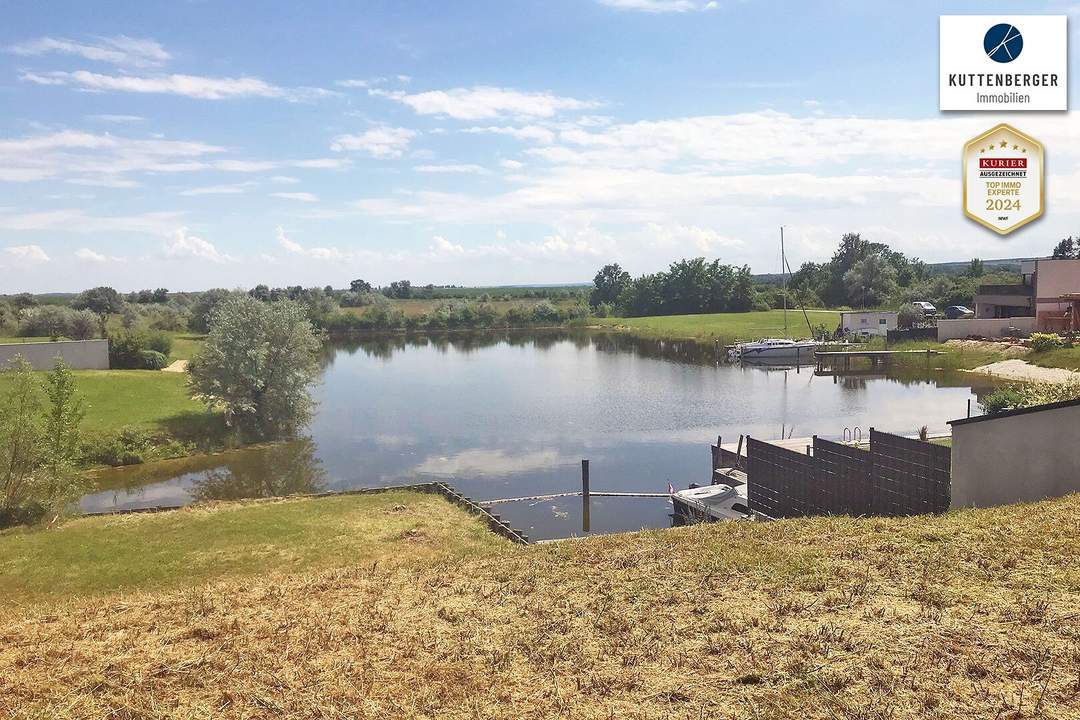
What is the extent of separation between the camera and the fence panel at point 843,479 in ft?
50.8

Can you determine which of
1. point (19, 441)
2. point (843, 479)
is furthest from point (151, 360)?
point (843, 479)

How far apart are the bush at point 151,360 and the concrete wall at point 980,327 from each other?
2403 inches

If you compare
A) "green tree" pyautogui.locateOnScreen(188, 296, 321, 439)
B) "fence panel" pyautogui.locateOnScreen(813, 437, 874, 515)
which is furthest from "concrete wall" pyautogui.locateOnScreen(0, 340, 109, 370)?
"fence panel" pyautogui.locateOnScreen(813, 437, 874, 515)

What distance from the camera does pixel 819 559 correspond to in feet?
34.6

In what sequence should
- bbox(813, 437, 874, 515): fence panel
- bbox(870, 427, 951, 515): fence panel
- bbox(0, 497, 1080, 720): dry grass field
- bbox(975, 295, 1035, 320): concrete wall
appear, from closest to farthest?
1. bbox(0, 497, 1080, 720): dry grass field
2. bbox(870, 427, 951, 515): fence panel
3. bbox(813, 437, 874, 515): fence panel
4. bbox(975, 295, 1035, 320): concrete wall

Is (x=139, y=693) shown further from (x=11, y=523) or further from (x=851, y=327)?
(x=851, y=327)

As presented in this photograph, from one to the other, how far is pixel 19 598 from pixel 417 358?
63746 mm

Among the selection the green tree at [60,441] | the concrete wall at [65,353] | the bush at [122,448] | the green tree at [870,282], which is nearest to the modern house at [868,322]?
the green tree at [870,282]

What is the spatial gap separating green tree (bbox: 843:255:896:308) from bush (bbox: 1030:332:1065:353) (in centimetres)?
5763

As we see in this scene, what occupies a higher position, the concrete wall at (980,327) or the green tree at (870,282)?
the green tree at (870,282)

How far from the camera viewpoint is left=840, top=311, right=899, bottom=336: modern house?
72.9 meters

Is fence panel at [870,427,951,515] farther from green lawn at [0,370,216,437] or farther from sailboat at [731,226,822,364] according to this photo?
sailboat at [731,226,822,364]

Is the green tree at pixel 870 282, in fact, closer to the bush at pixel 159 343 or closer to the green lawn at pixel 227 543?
the bush at pixel 159 343

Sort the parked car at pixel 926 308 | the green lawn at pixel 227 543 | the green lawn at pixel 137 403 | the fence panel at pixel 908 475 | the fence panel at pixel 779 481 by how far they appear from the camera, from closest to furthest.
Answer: the fence panel at pixel 908 475 < the fence panel at pixel 779 481 < the green lawn at pixel 227 543 < the green lawn at pixel 137 403 < the parked car at pixel 926 308
